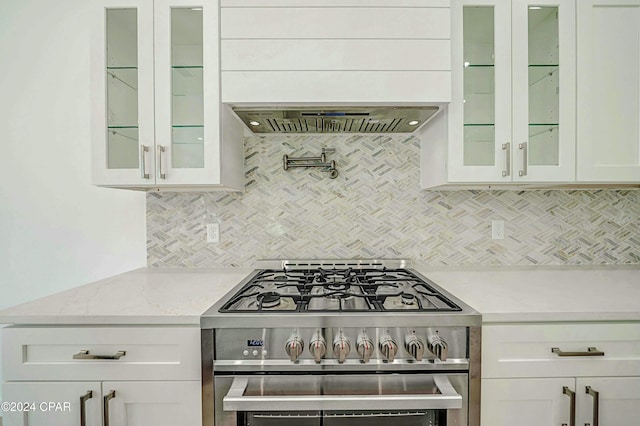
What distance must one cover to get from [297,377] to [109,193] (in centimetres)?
156

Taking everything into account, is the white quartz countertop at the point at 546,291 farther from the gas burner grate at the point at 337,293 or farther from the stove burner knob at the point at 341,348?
the stove burner knob at the point at 341,348

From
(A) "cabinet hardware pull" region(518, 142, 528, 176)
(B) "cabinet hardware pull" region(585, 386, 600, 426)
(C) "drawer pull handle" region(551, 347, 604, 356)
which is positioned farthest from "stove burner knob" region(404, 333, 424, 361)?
(A) "cabinet hardware pull" region(518, 142, 528, 176)

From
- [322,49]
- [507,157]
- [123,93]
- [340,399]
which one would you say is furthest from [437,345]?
[123,93]

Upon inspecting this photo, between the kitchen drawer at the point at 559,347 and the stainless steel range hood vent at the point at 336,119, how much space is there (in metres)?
0.99

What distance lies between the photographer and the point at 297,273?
1783mm

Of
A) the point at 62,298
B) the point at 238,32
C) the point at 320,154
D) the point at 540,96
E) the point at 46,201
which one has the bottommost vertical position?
the point at 62,298

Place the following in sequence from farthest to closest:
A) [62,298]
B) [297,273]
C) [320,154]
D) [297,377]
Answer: [320,154] → [297,273] → [62,298] → [297,377]

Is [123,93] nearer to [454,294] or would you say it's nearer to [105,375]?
[105,375]

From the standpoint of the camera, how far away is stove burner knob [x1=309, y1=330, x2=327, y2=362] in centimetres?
112

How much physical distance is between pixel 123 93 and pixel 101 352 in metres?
1.10

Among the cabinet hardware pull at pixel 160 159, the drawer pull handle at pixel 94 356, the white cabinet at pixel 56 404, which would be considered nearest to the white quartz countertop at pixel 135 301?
the drawer pull handle at pixel 94 356

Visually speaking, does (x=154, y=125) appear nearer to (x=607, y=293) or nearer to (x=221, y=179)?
(x=221, y=179)

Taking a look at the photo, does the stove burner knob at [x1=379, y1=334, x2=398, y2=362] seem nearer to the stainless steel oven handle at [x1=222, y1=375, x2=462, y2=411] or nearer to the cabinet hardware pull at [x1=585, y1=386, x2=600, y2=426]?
the stainless steel oven handle at [x1=222, y1=375, x2=462, y2=411]

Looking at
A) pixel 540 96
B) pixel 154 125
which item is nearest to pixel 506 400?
pixel 540 96
